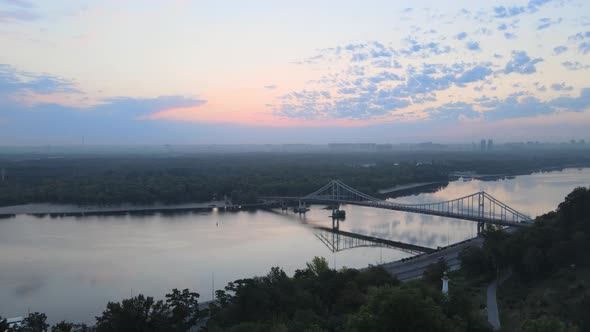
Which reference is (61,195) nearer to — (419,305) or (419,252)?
(419,252)

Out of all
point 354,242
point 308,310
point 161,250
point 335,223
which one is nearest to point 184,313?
point 308,310

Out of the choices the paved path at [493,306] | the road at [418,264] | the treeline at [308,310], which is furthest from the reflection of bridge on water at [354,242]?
the treeline at [308,310]

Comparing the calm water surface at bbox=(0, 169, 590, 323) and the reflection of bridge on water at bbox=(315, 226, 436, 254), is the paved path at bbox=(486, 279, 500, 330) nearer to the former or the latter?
the calm water surface at bbox=(0, 169, 590, 323)

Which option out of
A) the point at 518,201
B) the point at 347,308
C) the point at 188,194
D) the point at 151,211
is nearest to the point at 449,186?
the point at 518,201

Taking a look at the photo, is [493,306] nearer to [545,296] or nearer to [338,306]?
[545,296]

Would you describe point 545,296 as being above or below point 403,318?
below

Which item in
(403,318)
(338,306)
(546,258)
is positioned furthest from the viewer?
(546,258)

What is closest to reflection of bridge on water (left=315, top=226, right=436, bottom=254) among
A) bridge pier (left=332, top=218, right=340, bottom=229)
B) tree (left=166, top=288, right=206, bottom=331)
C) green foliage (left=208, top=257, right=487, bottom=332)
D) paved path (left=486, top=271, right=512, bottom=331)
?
bridge pier (left=332, top=218, right=340, bottom=229)
